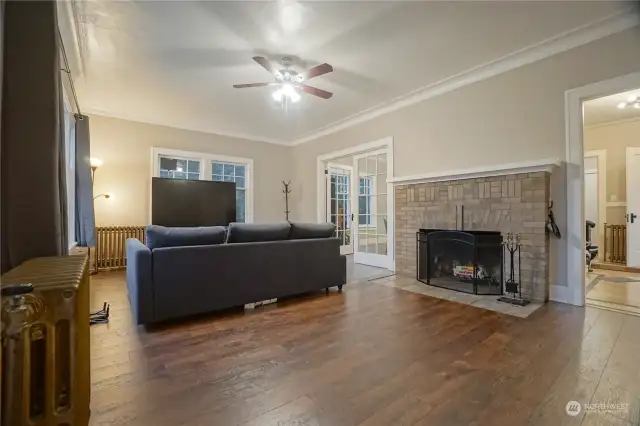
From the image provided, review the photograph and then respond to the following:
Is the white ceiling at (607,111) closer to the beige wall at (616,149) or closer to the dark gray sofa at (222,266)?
the beige wall at (616,149)

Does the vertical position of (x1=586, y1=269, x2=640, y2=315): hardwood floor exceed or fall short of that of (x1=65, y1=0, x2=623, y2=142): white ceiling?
it falls short

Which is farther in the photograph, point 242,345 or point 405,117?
point 405,117

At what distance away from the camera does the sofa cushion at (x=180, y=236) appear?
2637mm

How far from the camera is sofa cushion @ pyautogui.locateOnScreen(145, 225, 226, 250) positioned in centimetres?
264

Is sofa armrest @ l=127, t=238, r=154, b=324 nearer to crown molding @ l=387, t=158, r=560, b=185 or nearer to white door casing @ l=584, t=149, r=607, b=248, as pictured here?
crown molding @ l=387, t=158, r=560, b=185

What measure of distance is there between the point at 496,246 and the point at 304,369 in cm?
285

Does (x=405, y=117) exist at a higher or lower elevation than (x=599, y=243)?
higher

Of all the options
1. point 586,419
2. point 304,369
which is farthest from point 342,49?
point 586,419

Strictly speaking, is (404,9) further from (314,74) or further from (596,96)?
(596,96)

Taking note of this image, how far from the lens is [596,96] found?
3.02 m

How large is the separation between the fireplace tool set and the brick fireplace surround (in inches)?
2.1

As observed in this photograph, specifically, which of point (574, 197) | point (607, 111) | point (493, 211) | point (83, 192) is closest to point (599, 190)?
point (607, 111)

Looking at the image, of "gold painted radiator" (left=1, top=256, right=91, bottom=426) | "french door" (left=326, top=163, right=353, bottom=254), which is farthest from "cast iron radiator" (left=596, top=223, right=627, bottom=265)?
"gold painted radiator" (left=1, top=256, right=91, bottom=426)

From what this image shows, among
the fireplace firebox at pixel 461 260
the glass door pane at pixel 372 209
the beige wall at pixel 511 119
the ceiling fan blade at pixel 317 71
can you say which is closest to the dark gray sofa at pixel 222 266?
the fireplace firebox at pixel 461 260
